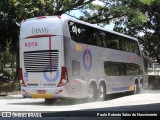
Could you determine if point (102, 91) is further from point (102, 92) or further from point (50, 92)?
point (50, 92)

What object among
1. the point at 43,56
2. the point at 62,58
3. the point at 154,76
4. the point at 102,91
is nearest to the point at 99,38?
the point at 102,91

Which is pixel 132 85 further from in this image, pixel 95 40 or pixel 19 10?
pixel 19 10

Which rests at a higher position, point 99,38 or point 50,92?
point 99,38

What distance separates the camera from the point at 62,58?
11.6 m

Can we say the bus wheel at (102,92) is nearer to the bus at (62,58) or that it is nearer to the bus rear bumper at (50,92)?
the bus at (62,58)

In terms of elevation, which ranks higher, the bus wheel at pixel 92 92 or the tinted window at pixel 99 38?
the tinted window at pixel 99 38

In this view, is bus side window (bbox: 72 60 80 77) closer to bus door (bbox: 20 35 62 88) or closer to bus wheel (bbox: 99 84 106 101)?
bus door (bbox: 20 35 62 88)

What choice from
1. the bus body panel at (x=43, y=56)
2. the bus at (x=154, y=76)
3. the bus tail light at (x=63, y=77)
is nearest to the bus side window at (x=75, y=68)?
the bus tail light at (x=63, y=77)

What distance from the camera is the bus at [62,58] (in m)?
11.4

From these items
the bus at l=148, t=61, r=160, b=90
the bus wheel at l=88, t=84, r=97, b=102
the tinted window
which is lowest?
the bus wheel at l=88, t=84, r=97, b=102

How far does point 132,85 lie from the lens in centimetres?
1628

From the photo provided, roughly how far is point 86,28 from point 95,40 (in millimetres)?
748

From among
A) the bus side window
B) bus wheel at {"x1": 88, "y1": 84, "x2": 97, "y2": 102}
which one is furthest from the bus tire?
the bus side window

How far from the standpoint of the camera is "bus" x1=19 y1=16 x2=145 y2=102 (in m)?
11.4
